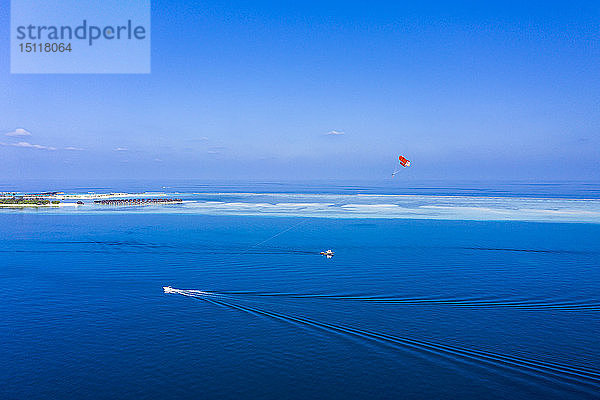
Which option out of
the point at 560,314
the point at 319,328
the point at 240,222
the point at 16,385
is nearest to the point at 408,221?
the point at 240,222

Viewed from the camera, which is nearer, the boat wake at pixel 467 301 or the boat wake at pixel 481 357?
the boat wake at pixel 481 357

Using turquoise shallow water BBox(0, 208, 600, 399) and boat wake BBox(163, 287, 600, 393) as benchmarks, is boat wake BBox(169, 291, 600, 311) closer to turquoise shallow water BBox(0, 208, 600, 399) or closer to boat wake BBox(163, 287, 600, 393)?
turquoise shallow water BBox(0, 208, 600, 399)

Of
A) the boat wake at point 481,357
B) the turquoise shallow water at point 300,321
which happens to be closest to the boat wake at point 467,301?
the turquoise shallow water at point 300,321

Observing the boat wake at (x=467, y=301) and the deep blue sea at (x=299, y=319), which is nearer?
the deep blue sea at (x=299, y=319)

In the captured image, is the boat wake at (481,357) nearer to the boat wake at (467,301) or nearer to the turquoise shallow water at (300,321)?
the turquoise shallow water at (300,321)

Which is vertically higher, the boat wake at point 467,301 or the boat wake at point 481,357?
the boat wake at point 467,301

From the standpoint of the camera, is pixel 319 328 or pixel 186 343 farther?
pixel 319 328

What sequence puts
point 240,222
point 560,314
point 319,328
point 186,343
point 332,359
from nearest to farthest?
point 332,359 < point 186,343 < point 319,328 < point 560,314 < point 240,222

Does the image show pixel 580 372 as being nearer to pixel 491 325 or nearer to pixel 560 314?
pixel 491 325
